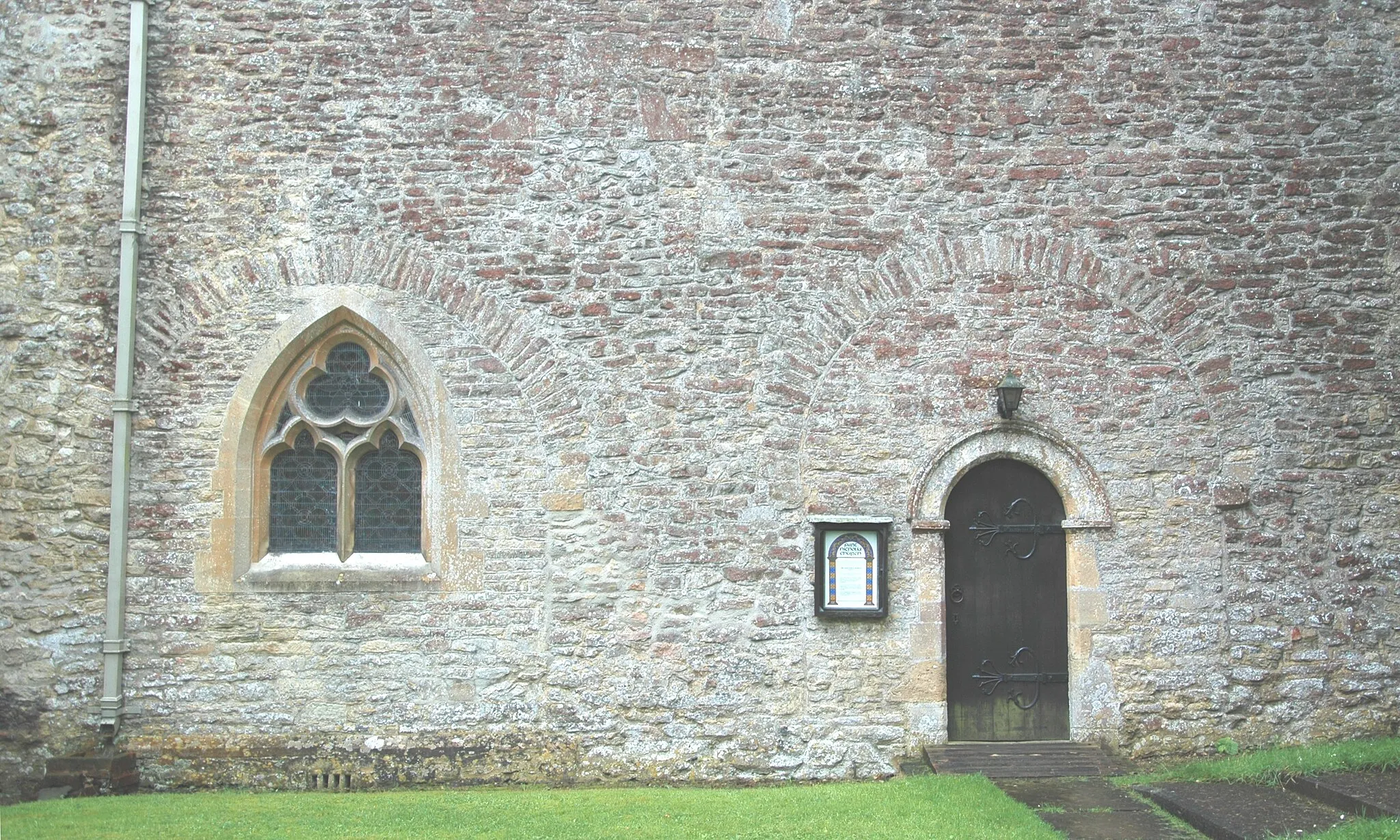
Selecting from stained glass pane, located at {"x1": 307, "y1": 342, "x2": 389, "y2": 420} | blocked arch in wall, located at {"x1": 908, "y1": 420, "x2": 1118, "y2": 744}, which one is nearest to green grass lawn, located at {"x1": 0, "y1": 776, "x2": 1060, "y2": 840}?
blocked arch in wall, located at {"x1": 908, "y1": 420, "x2": 1118, "y2": 744}

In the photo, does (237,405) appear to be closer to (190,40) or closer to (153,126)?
(153,126)

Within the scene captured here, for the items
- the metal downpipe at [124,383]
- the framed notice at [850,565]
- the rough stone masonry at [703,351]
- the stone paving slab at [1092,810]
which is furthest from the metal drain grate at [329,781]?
the stone paving slab at [1092,810]

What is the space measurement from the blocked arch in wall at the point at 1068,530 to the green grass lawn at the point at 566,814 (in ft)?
3.78

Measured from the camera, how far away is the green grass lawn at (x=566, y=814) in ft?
19.1

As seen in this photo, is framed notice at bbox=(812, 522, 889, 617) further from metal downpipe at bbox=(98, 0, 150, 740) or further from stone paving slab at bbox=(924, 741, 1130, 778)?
metal downpipe at bbox=(98, 0, 150, 740)

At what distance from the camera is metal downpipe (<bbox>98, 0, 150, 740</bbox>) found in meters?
7.25

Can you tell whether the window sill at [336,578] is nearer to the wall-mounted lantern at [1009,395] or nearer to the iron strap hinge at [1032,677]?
the iron strap hinge at [1032,677]

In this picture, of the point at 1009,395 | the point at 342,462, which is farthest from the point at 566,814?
the point at 1009,395

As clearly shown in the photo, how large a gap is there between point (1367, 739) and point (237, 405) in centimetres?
781

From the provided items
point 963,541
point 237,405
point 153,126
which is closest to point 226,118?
point 153,126

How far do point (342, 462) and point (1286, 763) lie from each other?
631cm

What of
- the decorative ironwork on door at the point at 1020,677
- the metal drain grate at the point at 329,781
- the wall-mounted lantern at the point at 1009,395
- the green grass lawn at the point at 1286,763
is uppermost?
the wall-mounted lantern at the point at 1009,395

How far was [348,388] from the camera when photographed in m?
7.74

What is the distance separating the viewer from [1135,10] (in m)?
7.74
